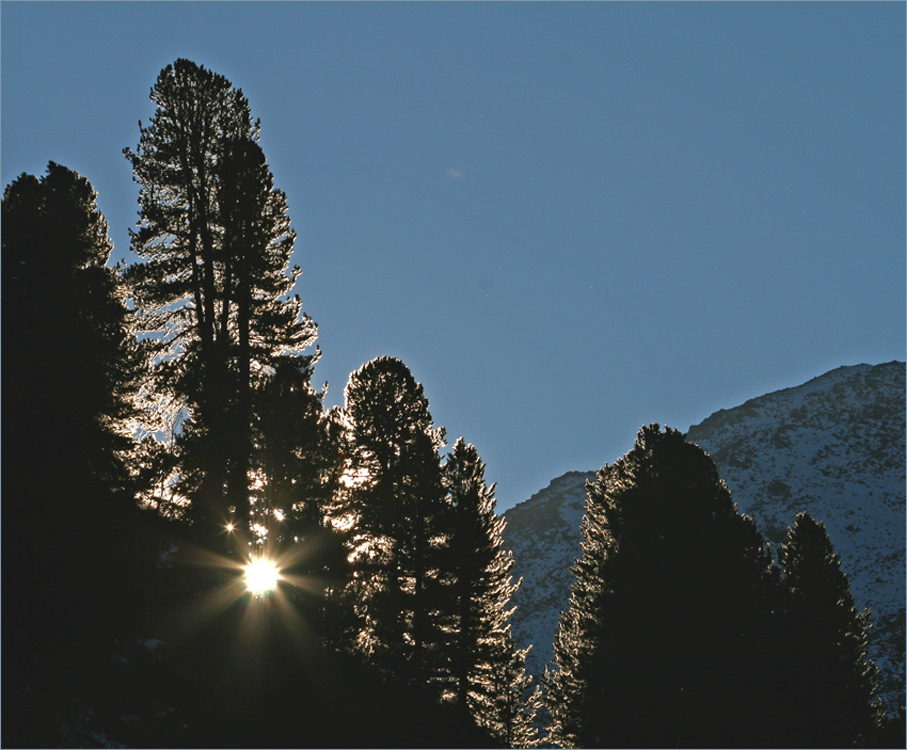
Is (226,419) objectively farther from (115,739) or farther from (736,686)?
(736,686)

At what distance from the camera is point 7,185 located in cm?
2231

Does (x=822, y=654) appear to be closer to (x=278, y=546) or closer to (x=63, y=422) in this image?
(x=278, y=546)

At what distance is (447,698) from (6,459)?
1607cm

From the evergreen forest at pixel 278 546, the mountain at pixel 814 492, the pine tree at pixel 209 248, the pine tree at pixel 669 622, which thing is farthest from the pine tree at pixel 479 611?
the mountain at pixel 814 492

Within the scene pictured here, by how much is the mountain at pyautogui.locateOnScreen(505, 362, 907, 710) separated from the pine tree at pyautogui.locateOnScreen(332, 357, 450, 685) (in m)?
45.2

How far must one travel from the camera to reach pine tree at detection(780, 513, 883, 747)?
22.7 metres

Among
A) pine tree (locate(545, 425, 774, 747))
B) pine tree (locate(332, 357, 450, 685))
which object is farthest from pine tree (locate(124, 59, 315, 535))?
pine tree (locate(545, 425, 774, 747))

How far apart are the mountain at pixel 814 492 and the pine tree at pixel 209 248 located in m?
53.7

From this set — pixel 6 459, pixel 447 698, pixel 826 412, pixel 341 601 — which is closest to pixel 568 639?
pixel 447 698

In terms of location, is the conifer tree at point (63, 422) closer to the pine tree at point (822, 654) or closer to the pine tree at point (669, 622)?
the pine tree at point (669, 622)

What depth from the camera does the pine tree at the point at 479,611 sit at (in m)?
24.2

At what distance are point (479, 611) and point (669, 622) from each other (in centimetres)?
672

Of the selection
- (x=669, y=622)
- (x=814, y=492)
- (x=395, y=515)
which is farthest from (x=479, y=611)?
(x=814, y=492)

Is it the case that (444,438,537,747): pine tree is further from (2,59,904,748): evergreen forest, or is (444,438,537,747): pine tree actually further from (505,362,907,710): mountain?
(505,362,907,710): mountain
